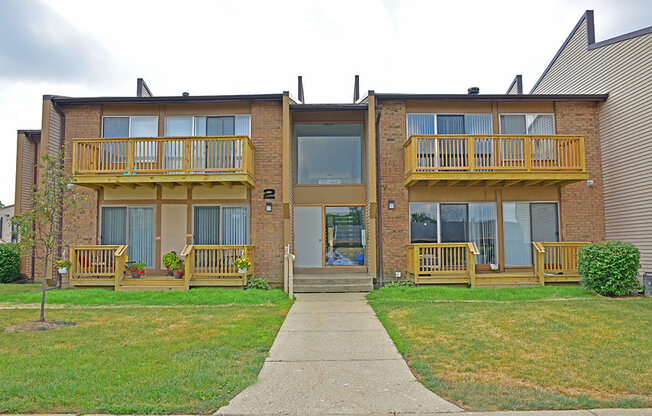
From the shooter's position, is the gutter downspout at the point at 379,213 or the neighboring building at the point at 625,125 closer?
the neighboring building at the point at 625,125

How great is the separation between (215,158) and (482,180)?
7.22 m

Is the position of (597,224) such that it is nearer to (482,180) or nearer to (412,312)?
(482,180)

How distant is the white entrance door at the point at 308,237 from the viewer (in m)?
12.9

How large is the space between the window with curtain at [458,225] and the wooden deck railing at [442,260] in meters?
0.75

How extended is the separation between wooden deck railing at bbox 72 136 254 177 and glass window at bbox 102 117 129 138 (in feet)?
2.89

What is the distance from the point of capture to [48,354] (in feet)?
16.9

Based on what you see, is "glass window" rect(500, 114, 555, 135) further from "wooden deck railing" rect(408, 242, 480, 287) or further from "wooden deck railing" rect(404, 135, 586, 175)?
"wooden deck railing" rect(408, 242, 480, 287)

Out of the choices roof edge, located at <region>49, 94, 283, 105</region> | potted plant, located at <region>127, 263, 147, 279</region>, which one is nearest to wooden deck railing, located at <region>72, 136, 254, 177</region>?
roof edge, located at <region>49, 94, 283, 105</region>

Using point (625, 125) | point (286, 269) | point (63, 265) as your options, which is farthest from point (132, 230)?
point (625, 125)

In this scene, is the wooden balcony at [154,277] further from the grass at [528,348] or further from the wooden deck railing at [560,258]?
the wooden deck railing at [560,258]

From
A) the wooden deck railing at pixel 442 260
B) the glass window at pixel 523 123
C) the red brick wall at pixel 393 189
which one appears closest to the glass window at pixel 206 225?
the red brick wall at pixel 393 189

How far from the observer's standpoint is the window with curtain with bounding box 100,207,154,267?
469 inches

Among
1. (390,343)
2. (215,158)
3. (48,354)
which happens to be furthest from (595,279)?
(48,354)

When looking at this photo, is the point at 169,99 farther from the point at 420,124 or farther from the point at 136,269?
the point at 420,124
